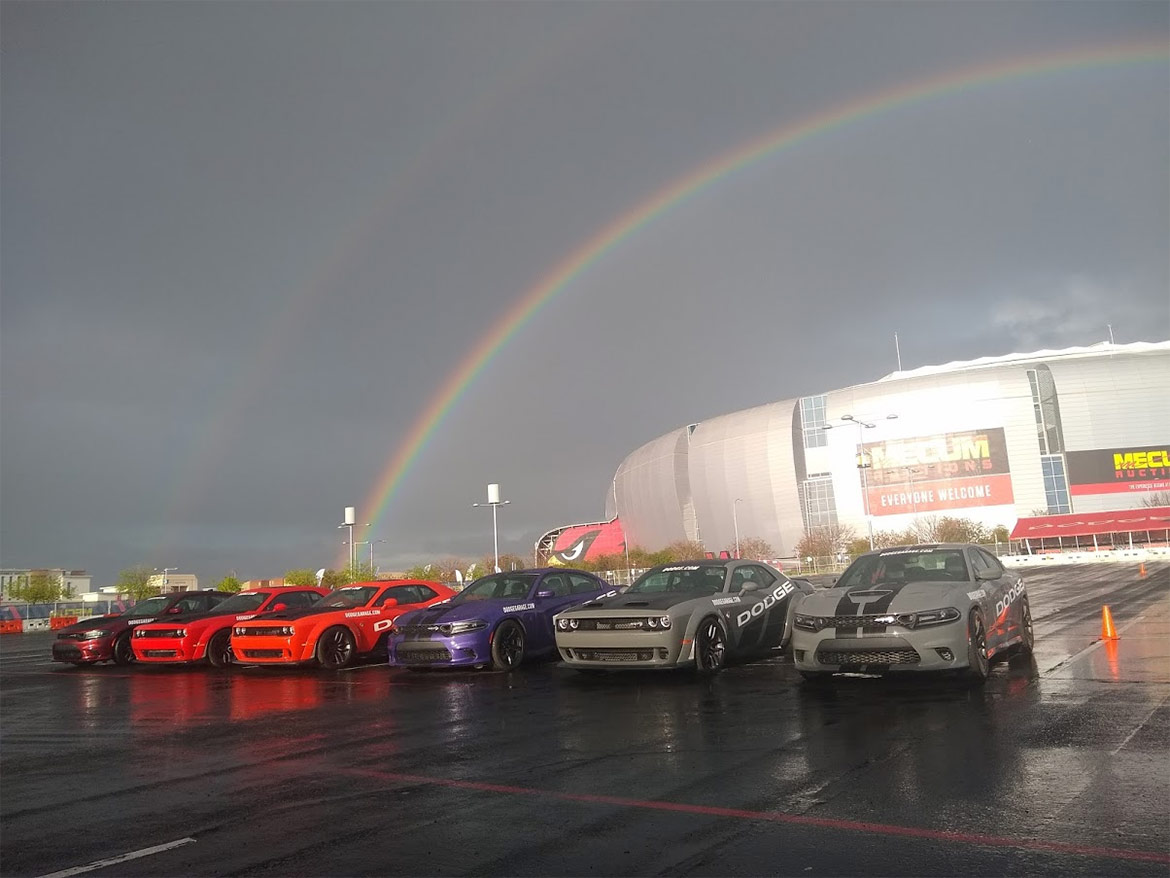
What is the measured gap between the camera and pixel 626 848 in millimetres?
4625

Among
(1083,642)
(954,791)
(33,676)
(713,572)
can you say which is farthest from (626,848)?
(33,676)

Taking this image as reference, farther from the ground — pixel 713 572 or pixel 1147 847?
pixel 713 572

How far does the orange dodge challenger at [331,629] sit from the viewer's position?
14.8 m

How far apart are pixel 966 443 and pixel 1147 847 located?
10517cm

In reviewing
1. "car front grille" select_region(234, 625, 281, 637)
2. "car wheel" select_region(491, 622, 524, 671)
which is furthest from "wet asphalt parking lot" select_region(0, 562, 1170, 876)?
"car front grille" select_region(234, 625, 281, 637)

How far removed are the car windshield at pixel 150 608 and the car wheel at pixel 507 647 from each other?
9.24 metres

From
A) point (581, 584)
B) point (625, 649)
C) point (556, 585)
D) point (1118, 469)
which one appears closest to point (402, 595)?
point (556, 585)

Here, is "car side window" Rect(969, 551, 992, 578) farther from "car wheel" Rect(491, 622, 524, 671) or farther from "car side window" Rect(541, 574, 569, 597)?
"car wheel" Rect(491, 622, 524, 671)

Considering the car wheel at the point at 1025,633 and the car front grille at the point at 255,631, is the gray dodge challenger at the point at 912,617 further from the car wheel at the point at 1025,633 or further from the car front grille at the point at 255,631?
the car front grille at the point at 255,631

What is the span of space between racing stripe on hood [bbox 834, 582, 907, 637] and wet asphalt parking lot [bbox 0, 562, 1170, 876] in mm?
700

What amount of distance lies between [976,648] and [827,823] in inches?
214

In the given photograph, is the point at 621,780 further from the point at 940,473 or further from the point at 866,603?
the point at 940,473

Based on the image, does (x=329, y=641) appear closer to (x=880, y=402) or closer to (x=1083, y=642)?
(x=1083, y=642)

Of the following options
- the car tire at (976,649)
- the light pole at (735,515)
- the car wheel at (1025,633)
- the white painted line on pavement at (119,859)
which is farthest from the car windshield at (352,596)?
the light pole at (735,515)
